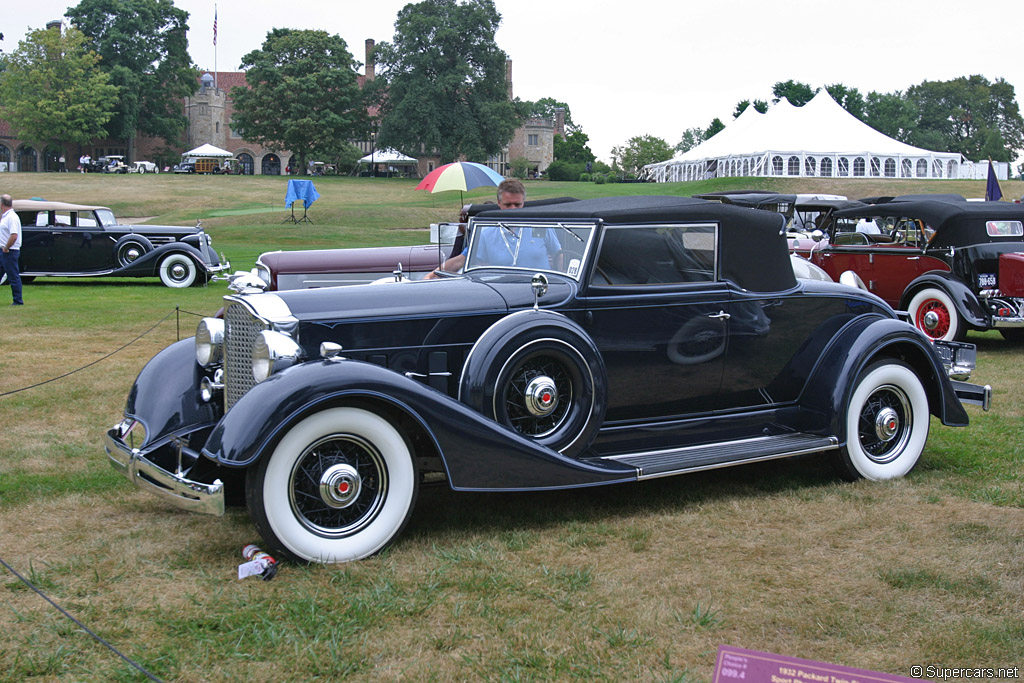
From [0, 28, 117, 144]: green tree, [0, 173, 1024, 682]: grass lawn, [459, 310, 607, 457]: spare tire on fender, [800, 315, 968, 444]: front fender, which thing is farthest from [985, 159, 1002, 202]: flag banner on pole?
[0, 28, 117, 144]: green tree

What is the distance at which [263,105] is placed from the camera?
216 ft

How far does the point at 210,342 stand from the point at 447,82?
2410 inches

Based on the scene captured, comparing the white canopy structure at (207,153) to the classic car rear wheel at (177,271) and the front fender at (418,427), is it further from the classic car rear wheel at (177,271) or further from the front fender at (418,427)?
the front fender at (418,427)

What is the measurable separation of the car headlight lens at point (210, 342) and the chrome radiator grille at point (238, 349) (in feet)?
0.31

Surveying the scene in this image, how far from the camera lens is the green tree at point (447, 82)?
63469mm

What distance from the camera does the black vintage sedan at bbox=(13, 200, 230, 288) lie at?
695 inches

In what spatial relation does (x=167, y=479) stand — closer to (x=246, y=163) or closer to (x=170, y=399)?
(x=170, y=399)

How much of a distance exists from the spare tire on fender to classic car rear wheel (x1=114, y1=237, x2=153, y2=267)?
15.4 metres

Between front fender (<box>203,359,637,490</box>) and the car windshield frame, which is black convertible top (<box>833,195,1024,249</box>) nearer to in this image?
the car windshield frame

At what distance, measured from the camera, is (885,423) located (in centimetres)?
550

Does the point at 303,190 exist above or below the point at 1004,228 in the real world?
above

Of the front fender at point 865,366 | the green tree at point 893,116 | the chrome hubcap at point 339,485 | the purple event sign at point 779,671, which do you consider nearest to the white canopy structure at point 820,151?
the green tree at point 893,116

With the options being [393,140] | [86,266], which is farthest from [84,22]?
[86,266]

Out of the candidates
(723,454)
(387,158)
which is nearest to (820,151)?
(387,158)
